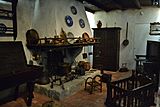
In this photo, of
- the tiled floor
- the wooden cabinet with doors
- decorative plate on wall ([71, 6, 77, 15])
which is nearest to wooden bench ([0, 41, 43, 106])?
the tiled floor

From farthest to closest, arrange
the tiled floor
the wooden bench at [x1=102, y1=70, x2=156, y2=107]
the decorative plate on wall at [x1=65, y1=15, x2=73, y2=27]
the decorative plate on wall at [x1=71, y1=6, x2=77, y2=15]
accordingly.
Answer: the decorative plate on wall at [x1=71, y1=6, x2=77, y2=15] < the decorative plate on wall at [x1=65, y1=15, x2=73, y2=27] < the tiled floor < the wooden bench at [x1=102, y1=70, x2=156, y2=107]

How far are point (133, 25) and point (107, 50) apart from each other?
4.95 feet

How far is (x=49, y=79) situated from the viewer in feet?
15.6

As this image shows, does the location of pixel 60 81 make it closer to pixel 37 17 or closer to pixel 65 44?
pixel 65 44

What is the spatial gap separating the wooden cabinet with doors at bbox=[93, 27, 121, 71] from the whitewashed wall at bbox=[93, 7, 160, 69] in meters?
0.52

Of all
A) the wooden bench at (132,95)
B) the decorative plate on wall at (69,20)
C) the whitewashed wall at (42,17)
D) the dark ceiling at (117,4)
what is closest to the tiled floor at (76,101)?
the wooden bench at (132,95)

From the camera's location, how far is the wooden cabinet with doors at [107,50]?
289 inches

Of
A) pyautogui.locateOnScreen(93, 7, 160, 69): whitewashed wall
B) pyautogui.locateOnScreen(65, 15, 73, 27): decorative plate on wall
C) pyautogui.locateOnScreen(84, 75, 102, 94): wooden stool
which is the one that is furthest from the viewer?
pyautogui.locateOnScreen(93, 7, 160, 69): whitewashed wall

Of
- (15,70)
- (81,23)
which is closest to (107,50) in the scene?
(81,23)

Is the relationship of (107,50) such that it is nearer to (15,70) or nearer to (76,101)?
(76,101)

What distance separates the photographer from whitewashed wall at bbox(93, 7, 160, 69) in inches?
283

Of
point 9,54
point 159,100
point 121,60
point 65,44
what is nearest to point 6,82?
point 9,54

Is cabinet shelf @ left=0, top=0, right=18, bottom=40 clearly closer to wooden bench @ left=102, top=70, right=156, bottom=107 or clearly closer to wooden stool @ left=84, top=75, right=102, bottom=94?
wooden stool @ left=84, top=75, right=102, bottom=94

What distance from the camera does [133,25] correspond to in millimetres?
7543
